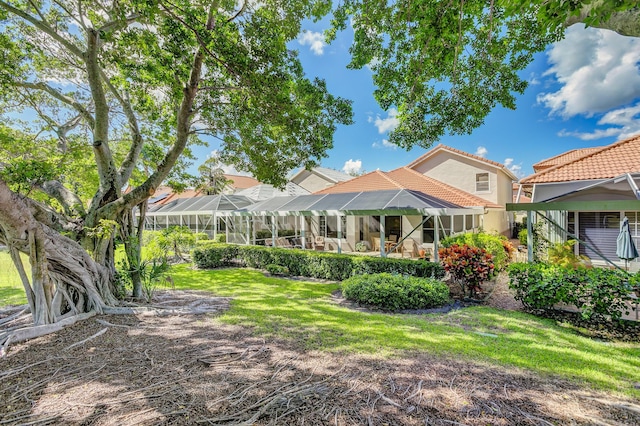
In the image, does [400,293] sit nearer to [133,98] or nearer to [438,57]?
[438,57]

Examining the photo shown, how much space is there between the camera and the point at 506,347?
475 cm

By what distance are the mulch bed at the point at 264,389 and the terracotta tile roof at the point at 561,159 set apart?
19.9 meters

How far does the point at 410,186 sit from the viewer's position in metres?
18.2

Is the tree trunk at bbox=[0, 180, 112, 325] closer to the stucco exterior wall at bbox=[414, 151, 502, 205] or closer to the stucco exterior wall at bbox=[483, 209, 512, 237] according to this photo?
the stucco exterior wall at bbox=[483, 209, 512, 237]

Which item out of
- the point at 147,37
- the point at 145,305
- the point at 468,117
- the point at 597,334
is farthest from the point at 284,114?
the point at 597,334

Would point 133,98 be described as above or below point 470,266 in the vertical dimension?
above

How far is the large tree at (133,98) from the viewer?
543 centimetres

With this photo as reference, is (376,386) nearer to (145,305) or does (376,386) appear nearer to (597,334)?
(597,334)

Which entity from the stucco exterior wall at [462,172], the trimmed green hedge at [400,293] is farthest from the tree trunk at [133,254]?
the stucco exterior wall at [462,172]

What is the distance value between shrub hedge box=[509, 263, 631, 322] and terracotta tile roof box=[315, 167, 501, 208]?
30.9ft

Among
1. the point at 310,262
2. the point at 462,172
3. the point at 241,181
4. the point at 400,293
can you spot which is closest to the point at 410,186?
the point at 462,172

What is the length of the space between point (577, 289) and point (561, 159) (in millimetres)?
17756

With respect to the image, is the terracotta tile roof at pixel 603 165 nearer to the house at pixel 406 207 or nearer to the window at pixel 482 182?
the house at pixel 406 207

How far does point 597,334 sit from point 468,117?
5.49 meters
